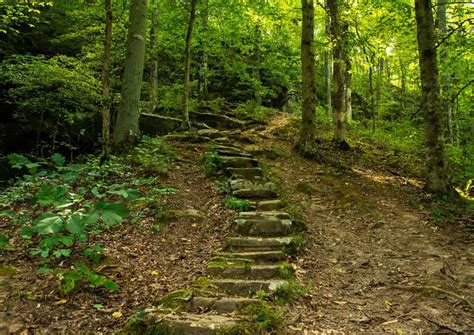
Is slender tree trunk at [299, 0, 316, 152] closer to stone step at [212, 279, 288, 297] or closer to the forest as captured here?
the forest

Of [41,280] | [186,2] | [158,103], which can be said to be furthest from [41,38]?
[41,280]

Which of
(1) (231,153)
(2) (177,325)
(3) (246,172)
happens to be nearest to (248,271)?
(2) (177,325)

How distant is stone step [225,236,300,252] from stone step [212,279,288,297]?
93 cm

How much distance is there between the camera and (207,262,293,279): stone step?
4.62m

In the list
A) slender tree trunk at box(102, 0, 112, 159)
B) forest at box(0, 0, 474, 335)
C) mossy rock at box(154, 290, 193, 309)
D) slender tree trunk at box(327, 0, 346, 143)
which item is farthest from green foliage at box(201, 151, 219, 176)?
slender tree trunk at box(327, 0, 346, 143)

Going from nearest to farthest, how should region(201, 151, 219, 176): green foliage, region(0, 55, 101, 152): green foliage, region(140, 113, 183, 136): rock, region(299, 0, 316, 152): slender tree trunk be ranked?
region(201, 151, 219, 176): green foliage → region(0, 55, 101, 152): green foliage → region(299, 0, 316, 152): slender tree trunk → region(140, 113, 183, 136): rock

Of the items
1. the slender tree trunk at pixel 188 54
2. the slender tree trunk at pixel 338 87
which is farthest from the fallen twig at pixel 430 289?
the slender tree trunk at pixel 188 54

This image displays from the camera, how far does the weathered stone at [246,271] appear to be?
182 inches

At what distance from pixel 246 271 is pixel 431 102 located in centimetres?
570

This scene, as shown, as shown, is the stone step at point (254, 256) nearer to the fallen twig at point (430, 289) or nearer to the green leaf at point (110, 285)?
the green leaf at point (110, 285)

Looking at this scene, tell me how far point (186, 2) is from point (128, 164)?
6.74 metres

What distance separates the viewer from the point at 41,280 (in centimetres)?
408

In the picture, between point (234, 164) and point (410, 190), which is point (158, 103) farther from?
point (410, 190)

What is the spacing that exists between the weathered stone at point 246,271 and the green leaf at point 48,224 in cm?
269
